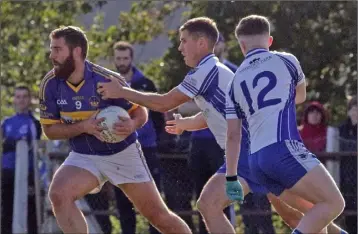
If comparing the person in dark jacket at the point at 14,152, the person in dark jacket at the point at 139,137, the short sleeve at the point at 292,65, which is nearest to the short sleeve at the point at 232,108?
the short sleeve at the point at 292,65

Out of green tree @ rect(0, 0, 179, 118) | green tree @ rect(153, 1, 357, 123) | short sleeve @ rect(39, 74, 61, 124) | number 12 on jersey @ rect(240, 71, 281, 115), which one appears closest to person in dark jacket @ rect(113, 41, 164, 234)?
short sleeve @ rect(39, 74, 61, 124)

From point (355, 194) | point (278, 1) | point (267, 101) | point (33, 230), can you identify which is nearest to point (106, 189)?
point (33, 230)

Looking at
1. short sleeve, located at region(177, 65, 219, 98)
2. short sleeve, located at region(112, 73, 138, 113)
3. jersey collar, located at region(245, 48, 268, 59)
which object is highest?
jersey collar, located at region(245, 48, 268, 59)

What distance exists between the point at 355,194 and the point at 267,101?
4136 millimetres

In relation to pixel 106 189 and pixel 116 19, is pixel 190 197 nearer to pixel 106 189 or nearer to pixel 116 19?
pixel 106 189

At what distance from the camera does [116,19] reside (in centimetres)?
1648

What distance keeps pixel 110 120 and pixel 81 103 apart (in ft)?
1.14

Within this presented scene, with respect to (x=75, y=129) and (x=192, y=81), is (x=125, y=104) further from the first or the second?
(x=192, y=81)

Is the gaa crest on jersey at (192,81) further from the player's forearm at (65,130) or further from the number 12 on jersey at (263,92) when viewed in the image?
the player's forearm at (65,130)

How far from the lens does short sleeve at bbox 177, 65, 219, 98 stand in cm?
788

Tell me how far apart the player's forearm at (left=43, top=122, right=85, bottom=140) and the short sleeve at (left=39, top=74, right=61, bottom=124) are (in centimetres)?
7

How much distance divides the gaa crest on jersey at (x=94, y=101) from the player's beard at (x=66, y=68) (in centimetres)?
27

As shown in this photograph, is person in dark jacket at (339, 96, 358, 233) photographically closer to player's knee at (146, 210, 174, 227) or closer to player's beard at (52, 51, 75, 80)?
player's knee at (146, 210, 174, 227)

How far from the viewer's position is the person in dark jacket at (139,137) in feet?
33.9
